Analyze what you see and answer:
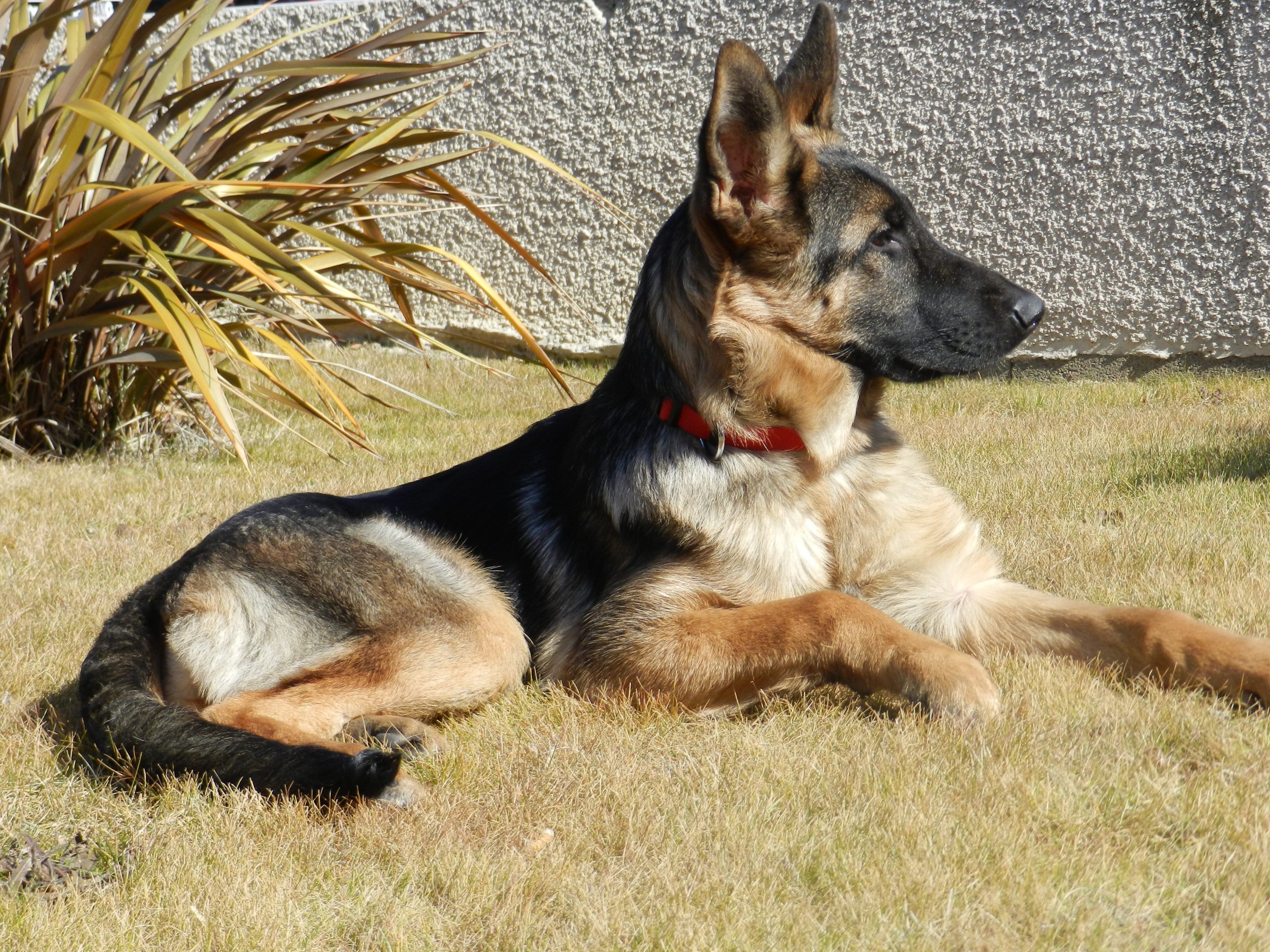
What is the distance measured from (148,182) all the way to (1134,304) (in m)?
6.41

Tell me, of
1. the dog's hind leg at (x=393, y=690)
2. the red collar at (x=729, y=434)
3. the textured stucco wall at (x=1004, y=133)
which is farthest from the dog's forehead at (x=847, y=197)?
the textured stucco wall at (x=1004, y=133)

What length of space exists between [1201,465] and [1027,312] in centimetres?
256

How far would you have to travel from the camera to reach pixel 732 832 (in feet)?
7.76

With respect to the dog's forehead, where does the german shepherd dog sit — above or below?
below

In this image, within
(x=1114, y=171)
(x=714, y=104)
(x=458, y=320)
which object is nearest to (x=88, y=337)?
(x=458, y=320)

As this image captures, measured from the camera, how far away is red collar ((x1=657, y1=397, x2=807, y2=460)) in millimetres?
3266

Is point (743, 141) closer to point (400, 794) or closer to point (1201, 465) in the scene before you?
point (400, 794)

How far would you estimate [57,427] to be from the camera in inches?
259

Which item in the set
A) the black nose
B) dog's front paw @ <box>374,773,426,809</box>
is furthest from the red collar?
dog's front paw @ <box>374,773,426,809</box>

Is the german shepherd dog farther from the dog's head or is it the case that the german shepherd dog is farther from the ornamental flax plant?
the ornamental flax plant

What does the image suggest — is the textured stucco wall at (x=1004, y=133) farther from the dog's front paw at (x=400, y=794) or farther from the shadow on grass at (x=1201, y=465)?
the dog's front paw at (x=400, y=794)

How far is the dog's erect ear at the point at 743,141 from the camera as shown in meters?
2.98

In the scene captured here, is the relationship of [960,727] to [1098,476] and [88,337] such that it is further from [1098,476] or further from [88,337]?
[88,337]

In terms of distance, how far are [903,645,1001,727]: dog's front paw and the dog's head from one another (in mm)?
961
